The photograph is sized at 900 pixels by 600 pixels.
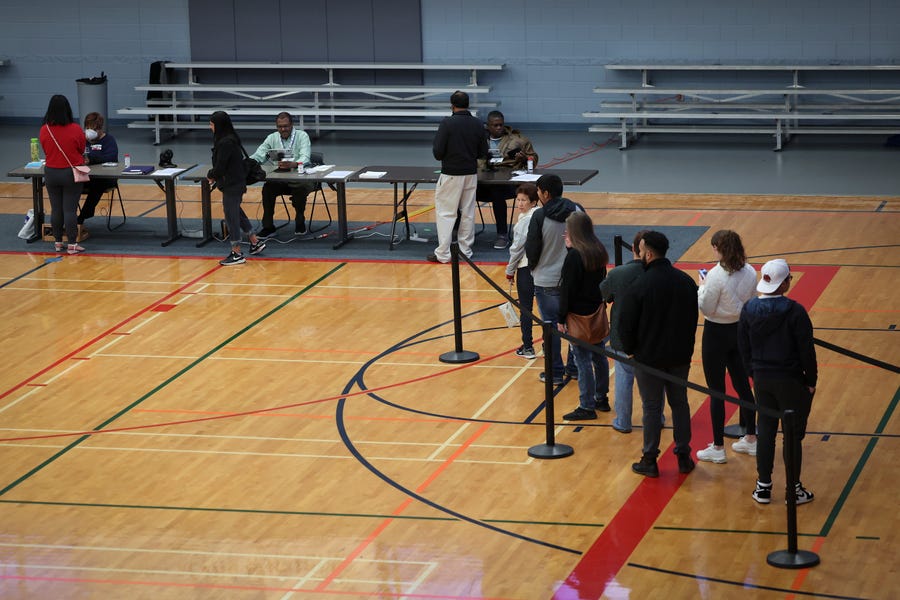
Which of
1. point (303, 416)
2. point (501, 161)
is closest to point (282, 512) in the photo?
point (303, 416)

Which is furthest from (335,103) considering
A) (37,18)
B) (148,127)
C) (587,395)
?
(587,395)

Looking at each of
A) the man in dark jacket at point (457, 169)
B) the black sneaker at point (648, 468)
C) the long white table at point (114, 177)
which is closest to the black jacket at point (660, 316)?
the black sneaker at point (648, 468)

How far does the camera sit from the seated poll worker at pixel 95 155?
1498 centimetres

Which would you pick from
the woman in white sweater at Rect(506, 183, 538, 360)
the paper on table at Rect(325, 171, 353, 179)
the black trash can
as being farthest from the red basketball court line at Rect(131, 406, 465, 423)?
the black trash can

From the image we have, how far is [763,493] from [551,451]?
56.3 inches

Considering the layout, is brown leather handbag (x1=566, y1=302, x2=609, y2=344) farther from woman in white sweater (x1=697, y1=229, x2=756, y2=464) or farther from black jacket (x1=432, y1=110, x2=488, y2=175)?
black jacket (x1=432, y1=110, x2=488, y2=175)

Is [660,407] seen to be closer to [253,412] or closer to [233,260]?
[253,412]

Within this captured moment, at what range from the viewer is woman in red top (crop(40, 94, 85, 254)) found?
13.8m

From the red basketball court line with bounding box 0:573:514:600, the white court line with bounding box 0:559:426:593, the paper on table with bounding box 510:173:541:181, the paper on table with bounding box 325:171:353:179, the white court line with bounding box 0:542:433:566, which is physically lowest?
the red basketball court line with bounding box 0:573:514:600

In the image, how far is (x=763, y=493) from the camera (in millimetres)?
7539

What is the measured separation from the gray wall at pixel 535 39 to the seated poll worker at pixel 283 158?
7.42m

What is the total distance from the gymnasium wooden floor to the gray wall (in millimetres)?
8128

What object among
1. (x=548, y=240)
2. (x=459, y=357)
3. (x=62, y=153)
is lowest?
(x=459, y=357)

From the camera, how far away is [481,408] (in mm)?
9312
